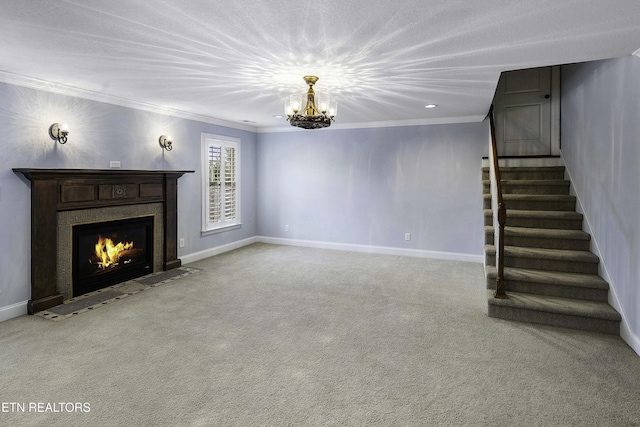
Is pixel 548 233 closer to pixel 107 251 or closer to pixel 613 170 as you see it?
pixel 613 170

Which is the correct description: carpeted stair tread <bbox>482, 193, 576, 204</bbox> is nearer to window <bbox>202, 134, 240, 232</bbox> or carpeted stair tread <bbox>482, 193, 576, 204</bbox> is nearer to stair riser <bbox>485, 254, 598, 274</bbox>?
stair riser <bbox>485, 254, 598, 274</bbox>

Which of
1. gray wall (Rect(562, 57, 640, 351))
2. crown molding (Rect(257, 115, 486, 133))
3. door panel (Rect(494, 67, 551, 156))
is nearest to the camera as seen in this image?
gray wall (Rect(562, 57, 640, 351))

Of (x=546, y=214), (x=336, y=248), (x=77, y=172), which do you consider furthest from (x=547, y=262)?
(x=77, y=172)

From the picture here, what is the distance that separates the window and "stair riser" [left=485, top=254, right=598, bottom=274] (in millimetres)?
4456

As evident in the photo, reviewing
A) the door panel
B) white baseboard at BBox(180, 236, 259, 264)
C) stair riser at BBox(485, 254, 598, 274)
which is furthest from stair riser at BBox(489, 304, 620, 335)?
white baseboard at BBox(180, 236, 259, 264)

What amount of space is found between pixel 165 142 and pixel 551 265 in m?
5.13

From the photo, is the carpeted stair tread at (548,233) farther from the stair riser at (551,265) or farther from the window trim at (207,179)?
the window trim at (207,179)

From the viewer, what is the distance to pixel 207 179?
20.1 ft

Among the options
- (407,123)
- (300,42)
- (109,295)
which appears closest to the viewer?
(300,42)

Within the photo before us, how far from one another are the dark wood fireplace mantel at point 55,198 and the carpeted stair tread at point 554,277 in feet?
14.5

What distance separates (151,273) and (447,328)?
3976 mm

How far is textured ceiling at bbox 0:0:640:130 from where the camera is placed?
2104mm

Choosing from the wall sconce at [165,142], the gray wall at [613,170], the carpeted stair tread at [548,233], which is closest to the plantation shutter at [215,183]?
the wall sconce at [165,142]

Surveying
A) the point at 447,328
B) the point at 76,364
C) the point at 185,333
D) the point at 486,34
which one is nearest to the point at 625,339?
the point at 447,328
